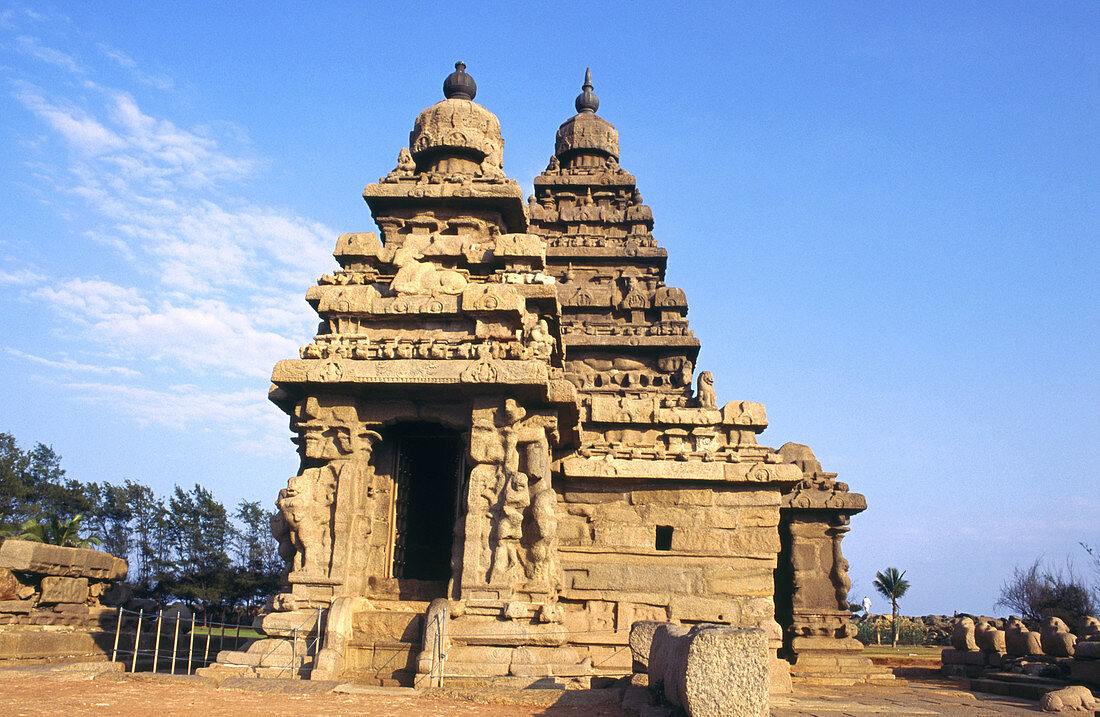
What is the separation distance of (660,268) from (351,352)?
13.9 meters

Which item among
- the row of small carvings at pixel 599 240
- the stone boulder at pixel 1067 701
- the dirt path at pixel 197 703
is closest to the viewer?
the dirt path at pixel 197 703

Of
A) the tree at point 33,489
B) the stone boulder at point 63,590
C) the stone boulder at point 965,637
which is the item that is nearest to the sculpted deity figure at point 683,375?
the stone boulder at point 965,637

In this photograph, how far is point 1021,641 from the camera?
16.1m

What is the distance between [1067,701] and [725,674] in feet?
20.8

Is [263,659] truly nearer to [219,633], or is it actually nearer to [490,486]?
[490,486]

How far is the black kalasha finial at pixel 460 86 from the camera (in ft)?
53.0

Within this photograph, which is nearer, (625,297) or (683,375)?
(683,375)

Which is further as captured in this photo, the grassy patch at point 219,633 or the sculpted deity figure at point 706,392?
the sculpted deity figure at point 706,392

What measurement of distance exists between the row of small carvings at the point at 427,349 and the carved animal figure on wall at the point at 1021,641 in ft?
37.2

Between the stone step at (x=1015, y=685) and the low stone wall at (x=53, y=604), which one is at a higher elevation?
the low stone wall at (x=53, y=604)

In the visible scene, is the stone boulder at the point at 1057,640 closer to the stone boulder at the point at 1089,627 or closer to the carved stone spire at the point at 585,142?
the stone boulder at the point at 1089,627

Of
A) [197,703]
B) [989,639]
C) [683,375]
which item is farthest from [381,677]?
[989,639]

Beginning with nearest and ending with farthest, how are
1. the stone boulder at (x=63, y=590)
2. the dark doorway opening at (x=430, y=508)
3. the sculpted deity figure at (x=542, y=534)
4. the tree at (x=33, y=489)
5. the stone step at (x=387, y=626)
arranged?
the stone step at (x=387, y=626) < the sculpted deity figure at (x=542, y=534) < the stone boulder at (x=63, y=590) < the dark doorway opening at (x=430, y=508) < the tree at (x=33, y=489)

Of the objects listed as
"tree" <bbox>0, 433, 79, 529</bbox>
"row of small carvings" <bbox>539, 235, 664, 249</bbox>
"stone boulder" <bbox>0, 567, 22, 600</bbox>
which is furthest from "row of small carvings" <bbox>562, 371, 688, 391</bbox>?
"tree" <bbox>0, 433, 79, 529</bbox>
